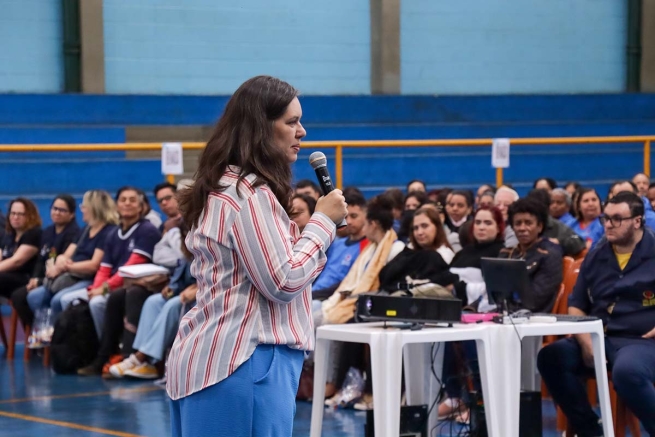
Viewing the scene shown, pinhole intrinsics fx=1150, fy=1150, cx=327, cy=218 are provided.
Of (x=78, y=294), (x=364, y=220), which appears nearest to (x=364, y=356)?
(x=364, y=220)

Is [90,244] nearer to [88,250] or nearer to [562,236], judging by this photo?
[88,250]

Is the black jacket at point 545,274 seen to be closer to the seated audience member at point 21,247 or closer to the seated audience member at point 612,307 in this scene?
the seated audience member at point 612,307

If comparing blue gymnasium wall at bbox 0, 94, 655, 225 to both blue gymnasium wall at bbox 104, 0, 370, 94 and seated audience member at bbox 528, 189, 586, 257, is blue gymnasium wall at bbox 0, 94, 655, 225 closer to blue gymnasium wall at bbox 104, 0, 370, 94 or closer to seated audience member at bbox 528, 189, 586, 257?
blue gymnasium wall at bbox 104, 0, 370, 94

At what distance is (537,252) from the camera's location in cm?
580

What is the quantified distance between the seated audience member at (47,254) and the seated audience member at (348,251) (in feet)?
8.25

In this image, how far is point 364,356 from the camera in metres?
6.36

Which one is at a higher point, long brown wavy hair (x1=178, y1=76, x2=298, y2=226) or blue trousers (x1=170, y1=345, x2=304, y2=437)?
long brown wavy hair (x1=178, y1=76, x2=298, y2=226)

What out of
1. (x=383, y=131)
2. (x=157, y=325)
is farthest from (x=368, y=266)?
(x=383, y=131)

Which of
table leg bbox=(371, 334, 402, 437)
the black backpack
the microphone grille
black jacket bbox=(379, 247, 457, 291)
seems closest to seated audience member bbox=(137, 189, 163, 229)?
the black backpack

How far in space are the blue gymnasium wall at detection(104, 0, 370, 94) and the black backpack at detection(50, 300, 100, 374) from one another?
492 centimetres

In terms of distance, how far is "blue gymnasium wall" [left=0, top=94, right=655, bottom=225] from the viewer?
38.1 feet

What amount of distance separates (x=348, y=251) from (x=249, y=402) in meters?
4.64

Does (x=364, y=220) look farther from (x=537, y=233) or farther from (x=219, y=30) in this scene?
(x=219, y=30)

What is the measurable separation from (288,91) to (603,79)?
44.1ft
